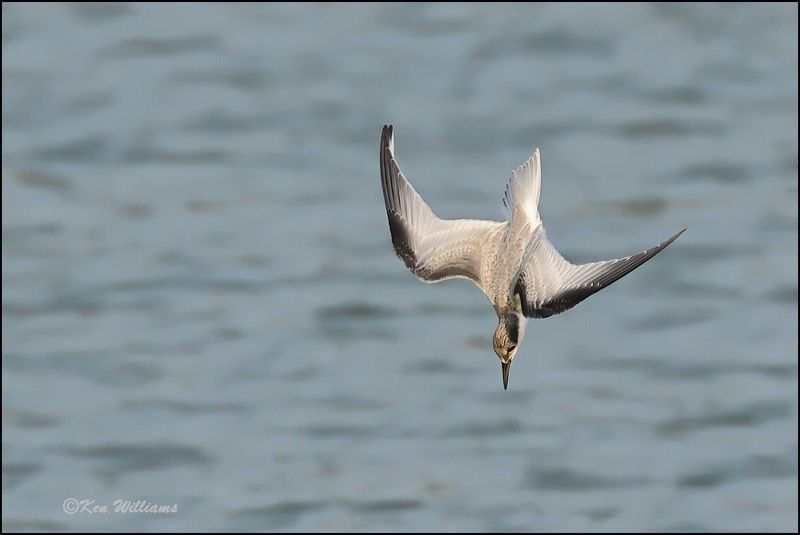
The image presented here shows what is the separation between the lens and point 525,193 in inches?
271

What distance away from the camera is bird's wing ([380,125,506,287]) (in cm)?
721

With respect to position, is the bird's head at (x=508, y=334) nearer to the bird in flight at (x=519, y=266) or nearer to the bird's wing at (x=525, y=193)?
the bird in flight at (x=519, y=266)

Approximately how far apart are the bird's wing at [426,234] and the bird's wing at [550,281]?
328mm

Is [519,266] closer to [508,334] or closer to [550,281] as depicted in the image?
[550,281]

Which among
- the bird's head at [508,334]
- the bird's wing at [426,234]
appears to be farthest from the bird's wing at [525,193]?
the bird's head at [508,334]

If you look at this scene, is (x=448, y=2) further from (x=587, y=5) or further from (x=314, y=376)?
(x=314, y=376)

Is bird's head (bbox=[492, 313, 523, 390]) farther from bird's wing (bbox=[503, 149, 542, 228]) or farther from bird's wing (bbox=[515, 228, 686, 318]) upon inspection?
bird's wing (bbox=[503, 149, 542, 228])

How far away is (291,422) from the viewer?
730 inches

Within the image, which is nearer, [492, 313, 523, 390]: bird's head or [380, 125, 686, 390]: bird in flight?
[380, 125, 686, 390]: bird in flight

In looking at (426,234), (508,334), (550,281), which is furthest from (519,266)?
(426,234)

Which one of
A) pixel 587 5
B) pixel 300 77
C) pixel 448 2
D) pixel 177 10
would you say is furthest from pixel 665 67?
pixel 177 10

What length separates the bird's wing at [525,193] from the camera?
22.2ft

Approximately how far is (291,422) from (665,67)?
25.0 ft

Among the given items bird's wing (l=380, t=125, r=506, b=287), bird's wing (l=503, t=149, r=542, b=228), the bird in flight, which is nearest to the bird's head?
the bird in flight
